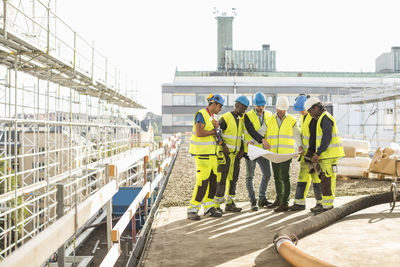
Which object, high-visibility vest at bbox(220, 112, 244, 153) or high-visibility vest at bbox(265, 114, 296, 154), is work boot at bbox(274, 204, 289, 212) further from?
high-visibility vest at bbox(220, 112, 244, 153)

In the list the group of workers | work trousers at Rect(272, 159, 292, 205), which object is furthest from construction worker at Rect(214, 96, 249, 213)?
work trousers at Rect(272, 159, 292, 205)

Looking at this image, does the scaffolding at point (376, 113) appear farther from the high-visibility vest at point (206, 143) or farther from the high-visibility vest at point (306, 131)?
the high-visibility vest at point (206, 143)

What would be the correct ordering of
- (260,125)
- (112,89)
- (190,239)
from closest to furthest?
(190,239) → (260,125) → (112,89)

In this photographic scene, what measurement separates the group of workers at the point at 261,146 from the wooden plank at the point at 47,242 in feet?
10.6

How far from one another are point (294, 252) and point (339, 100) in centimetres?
2709

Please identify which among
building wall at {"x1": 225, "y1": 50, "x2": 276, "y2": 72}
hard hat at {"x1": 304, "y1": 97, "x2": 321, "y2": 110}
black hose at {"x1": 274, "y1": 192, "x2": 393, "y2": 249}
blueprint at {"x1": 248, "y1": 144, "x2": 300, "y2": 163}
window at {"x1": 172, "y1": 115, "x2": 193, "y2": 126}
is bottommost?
black hose at {"x1": 274, "y1": 192, "x2": 393, "y2": 249}

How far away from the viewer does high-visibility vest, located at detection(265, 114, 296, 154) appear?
6387 mm

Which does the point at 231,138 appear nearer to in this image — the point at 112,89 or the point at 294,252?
the point at 294,252

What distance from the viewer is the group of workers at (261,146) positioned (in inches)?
227

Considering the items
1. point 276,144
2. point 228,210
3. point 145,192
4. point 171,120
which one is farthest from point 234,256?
point 171,120

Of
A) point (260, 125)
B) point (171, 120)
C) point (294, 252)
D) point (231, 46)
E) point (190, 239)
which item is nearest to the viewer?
point (294, 252)

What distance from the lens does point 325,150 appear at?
604 cm

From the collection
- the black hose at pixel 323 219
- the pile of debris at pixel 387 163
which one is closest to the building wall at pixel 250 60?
the pile of debris at pixel 387 163

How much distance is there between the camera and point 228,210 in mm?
6355
